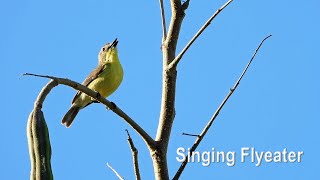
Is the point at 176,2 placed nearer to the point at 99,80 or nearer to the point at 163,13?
the point at 163,13

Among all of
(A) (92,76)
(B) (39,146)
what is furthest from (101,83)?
(B) (39,146)

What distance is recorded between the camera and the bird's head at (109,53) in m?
8.82

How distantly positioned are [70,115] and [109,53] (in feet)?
4.24

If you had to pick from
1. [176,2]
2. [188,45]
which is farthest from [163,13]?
[188,45]

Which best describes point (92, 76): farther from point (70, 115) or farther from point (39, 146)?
point (39, 146)

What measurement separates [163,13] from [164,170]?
0.99 metres

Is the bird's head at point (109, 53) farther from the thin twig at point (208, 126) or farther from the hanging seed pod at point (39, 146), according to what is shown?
the hanging seed pod at point (39, 146)

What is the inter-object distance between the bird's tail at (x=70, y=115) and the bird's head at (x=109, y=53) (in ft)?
2.94

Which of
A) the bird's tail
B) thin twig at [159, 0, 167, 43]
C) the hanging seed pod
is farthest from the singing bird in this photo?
the hanging seed pod

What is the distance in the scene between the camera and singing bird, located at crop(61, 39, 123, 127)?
7973 mm

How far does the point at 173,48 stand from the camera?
10.3 feet

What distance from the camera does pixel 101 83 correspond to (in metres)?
7.95

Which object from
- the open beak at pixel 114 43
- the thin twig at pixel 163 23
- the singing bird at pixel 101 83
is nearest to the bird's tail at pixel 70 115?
the singing bird at pixel 101 83

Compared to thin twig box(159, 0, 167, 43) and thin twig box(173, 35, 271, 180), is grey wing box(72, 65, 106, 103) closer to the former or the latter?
thin twig box(159, 0, 167, 43)
